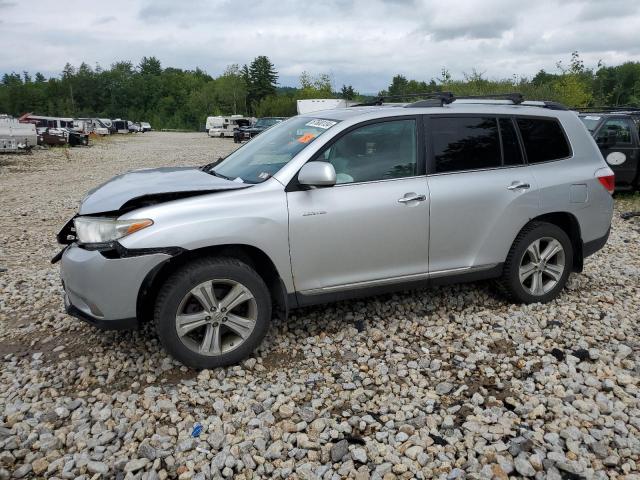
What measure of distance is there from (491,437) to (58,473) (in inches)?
96.6

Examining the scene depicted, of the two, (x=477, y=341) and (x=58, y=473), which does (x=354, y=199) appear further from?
(x=58, y=473)

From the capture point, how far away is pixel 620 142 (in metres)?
10.6

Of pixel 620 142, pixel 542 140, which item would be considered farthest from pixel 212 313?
pixel 620 142

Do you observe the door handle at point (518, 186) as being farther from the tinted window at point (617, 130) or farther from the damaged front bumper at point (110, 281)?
Answer: the tinted window at point (617, 130)

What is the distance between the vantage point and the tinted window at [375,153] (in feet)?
13.1

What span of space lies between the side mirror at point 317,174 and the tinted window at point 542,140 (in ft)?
6.87

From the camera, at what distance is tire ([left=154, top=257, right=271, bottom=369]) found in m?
3.51

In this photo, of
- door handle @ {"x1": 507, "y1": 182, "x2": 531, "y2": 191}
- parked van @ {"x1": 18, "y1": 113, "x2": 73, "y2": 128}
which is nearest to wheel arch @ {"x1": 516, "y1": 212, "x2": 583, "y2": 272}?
door handle @ {"x1": 507, "y1": 182, "x2": 531, "y2": 191}

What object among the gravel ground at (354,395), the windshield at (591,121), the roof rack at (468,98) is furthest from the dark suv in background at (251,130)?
the gravel ground at (354,395)

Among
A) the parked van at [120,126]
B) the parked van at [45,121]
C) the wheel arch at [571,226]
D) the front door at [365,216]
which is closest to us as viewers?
the front door at [365,216]

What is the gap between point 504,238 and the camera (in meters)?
4.54

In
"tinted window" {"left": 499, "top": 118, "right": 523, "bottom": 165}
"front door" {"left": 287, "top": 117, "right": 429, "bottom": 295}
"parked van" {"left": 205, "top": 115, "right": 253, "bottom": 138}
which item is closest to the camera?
"front door" {"left": 287, "top": 117, "right": 429, "bottom": 295}

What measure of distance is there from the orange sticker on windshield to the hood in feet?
2.14

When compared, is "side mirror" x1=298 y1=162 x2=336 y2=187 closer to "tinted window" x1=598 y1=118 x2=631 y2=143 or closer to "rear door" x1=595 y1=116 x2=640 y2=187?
"rear door" x1=595 y1=116 x2=640 y2=187
